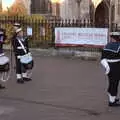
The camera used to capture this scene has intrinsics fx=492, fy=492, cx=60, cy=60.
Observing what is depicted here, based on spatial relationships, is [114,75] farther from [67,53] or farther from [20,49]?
[67,53]

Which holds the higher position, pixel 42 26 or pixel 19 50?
pixel 42 26

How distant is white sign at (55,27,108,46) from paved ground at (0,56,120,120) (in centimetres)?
287

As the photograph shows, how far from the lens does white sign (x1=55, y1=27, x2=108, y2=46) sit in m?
19.0

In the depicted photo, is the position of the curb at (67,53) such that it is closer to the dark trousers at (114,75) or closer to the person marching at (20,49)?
the person marching at (20,49)

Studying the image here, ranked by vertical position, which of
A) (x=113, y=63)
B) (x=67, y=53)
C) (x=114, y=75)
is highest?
(x=113, y=63)

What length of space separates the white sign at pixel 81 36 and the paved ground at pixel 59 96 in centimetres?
287

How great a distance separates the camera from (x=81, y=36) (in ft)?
64.0

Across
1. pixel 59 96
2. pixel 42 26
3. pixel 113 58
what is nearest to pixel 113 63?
pixel 113 58

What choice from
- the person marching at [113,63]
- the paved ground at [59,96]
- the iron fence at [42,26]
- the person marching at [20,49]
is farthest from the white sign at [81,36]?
the person marching at [113,63]

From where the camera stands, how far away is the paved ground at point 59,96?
9.72m

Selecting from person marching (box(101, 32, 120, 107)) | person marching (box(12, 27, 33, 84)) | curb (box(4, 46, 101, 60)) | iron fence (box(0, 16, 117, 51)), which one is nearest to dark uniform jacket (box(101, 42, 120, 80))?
person marching (box(101, 32, 120, 107))

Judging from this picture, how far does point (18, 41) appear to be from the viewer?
43.9 ft

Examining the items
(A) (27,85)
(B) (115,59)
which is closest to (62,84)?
(A) (27,85)

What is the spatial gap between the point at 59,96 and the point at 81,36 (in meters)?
8.29
